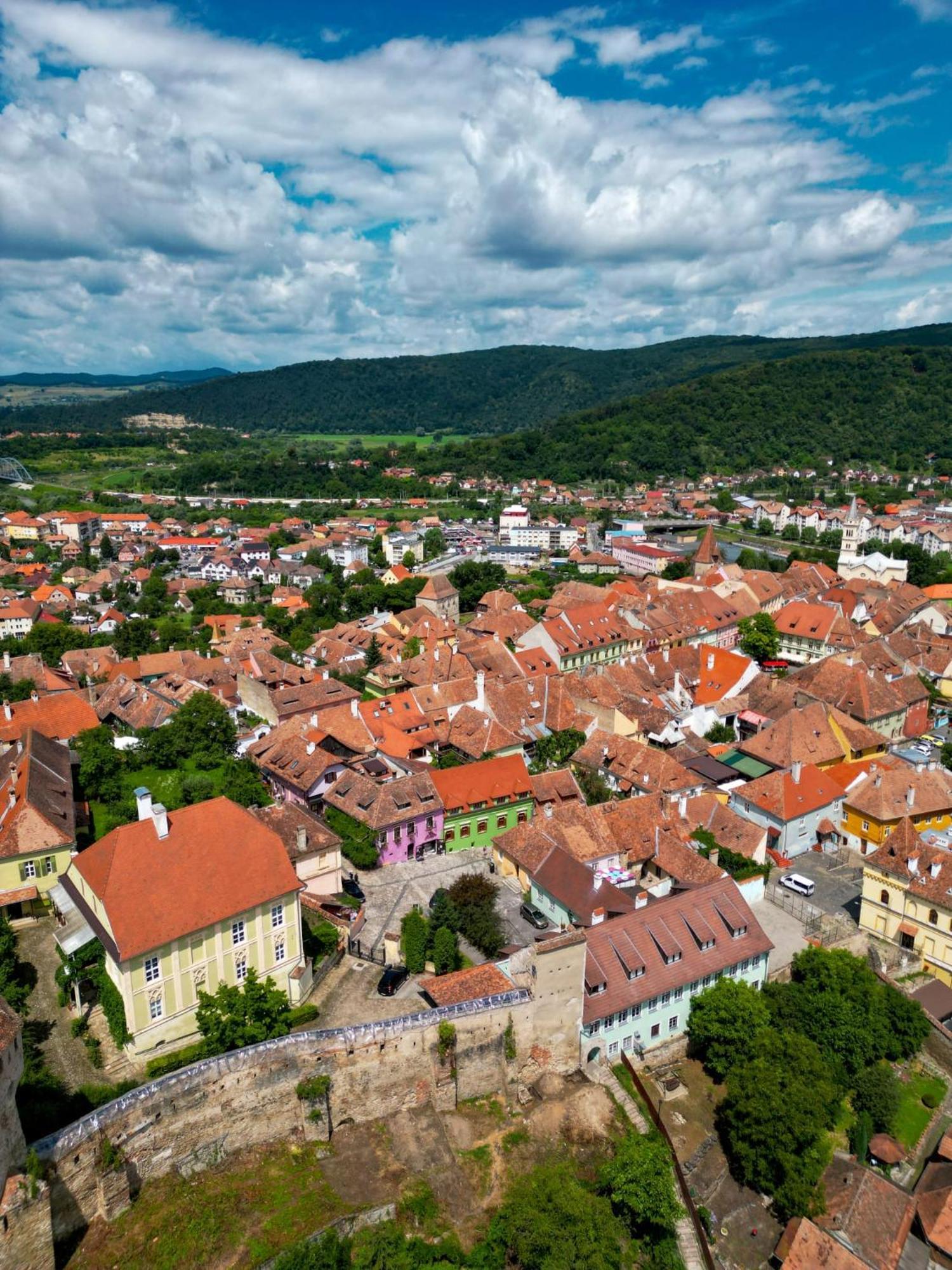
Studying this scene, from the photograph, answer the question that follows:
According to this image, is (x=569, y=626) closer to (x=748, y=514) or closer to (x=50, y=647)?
(x=50, y=647)

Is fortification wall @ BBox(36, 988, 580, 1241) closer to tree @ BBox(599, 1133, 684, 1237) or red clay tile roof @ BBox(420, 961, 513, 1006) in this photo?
red clay tile roof @ BBox(420, 961, 513, 1006)

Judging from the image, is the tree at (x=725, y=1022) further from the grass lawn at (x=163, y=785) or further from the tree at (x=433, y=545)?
the tree at (x=433, y=545)

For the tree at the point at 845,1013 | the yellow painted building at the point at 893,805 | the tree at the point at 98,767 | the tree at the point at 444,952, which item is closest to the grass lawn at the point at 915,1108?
the tree at the point at 845,1013

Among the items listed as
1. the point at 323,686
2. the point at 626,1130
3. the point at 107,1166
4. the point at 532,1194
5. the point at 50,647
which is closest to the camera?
the point at 107,1166

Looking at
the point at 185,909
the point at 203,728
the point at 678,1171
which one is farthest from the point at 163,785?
the point at 678,1171

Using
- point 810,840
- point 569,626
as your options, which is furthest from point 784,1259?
point 569,626

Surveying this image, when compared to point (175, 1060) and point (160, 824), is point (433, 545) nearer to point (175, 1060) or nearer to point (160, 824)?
point (160, 824)
